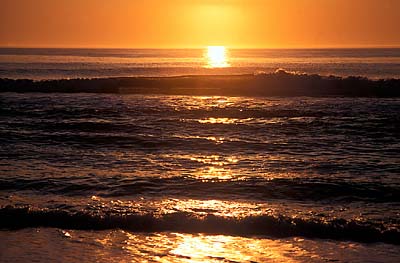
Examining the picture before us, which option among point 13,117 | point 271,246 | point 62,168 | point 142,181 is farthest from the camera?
point 13,117

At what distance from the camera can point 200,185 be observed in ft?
57.5

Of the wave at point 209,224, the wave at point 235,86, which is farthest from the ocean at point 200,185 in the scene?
the wave at point 235,86

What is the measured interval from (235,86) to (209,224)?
42.9 meters

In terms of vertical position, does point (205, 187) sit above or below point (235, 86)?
below

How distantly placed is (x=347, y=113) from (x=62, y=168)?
841 inches

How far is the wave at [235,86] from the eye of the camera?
168 ft

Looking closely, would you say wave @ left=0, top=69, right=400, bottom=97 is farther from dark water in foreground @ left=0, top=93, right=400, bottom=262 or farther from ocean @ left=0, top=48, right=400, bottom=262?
dark water in foreground @ left=0, top=93, right=400, bottom=262

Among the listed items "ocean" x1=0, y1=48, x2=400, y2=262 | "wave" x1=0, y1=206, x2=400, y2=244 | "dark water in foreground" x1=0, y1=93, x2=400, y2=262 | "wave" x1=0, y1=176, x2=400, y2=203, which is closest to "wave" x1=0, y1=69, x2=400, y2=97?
"ocean" x1=0, y1=48, x2=400, y2=262

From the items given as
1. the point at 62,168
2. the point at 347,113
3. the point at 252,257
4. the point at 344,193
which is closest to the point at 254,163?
the point at 344,193

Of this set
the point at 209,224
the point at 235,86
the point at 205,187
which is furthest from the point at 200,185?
the point at 235,86

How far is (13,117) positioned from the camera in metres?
34.6

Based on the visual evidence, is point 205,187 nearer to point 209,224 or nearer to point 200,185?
point 200,185

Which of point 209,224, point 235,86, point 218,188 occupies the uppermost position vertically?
point 235,86

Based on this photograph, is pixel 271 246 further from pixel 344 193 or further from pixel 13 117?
pixel 13 117
